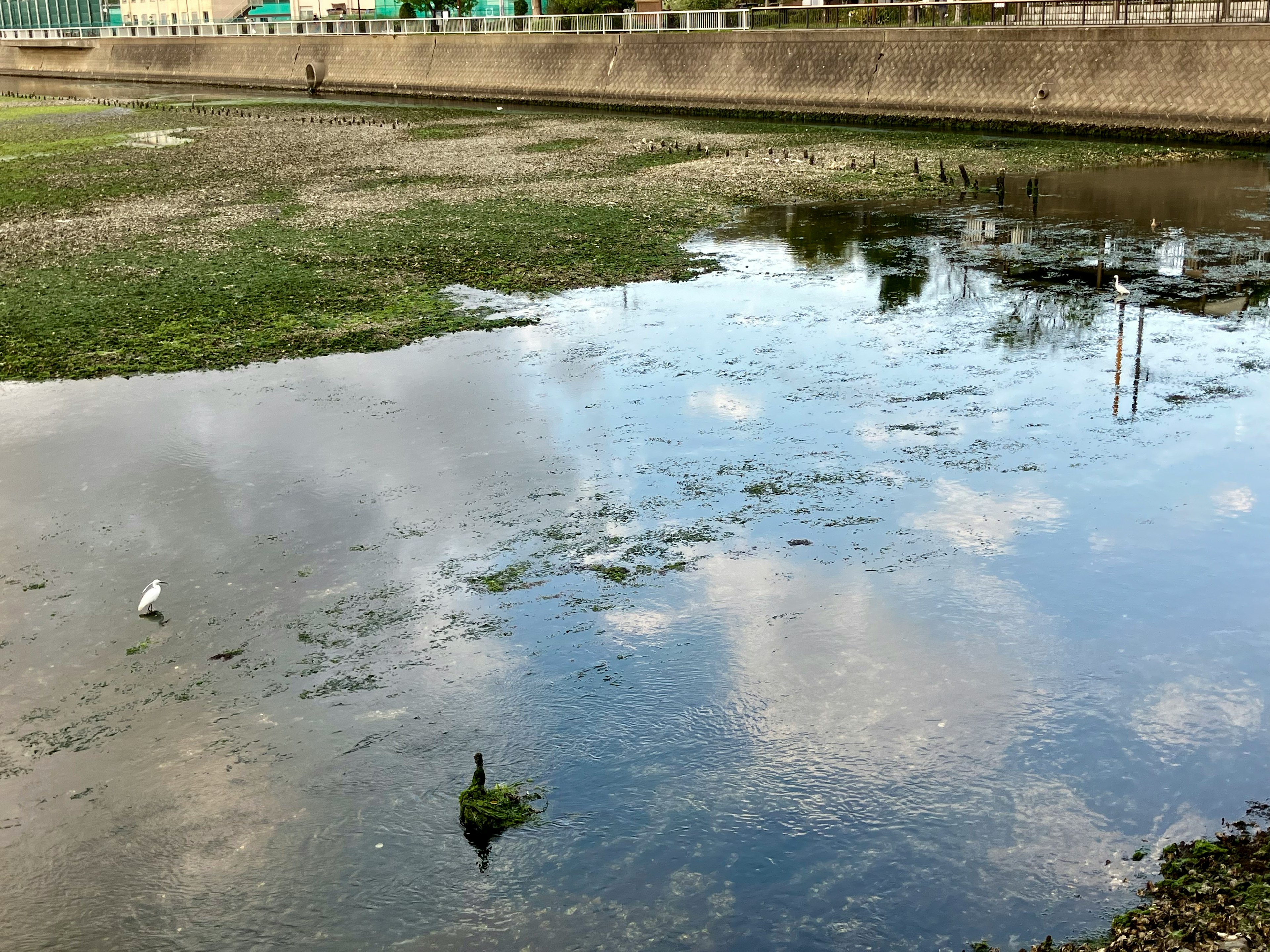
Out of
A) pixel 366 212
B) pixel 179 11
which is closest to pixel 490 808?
pixel 366 212

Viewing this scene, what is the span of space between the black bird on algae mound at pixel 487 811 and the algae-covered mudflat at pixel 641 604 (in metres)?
0.03

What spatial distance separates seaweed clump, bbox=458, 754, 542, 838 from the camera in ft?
23.7

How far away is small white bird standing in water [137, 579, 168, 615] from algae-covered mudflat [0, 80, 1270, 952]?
163mm

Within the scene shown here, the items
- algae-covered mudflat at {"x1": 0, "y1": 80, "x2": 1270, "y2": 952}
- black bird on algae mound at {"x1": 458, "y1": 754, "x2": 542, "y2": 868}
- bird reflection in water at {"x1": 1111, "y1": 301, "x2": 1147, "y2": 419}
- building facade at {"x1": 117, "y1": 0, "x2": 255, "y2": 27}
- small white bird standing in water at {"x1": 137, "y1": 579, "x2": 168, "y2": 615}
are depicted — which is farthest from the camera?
building facade at {"x1": 117, "y1": 0, "x2": 255, "y2": 27}

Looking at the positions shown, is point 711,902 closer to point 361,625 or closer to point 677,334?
point 361,625

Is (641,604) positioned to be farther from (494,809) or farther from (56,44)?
(56,44)

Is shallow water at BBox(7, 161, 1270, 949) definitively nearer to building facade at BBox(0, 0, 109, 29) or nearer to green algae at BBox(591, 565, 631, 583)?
green algae at BBox(591, 565, 631, 583)

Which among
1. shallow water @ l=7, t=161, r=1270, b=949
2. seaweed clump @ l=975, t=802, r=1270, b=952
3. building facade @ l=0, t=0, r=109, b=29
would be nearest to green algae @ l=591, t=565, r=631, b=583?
shallow water @ l=7, t=161, r=1270, b=949

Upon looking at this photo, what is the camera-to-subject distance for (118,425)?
46.0ft

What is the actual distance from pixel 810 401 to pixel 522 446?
3.55m

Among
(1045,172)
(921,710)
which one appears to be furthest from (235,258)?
(1045,172)

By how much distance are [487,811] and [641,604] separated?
293cm

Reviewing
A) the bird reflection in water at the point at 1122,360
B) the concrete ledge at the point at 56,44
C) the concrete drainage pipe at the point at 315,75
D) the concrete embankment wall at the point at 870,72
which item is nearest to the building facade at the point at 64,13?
the concrete ledge at the point at 56,44

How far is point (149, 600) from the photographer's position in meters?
9.71
